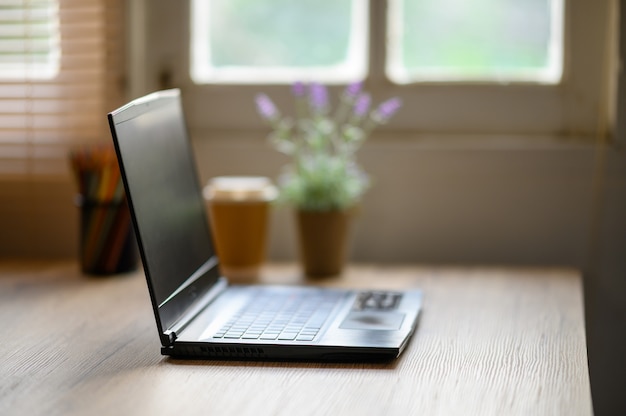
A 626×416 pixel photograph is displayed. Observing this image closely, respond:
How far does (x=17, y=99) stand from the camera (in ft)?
6.01

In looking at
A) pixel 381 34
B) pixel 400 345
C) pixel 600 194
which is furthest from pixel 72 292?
pixel 600 194

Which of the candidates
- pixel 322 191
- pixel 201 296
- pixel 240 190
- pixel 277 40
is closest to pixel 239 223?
pixel 240 190

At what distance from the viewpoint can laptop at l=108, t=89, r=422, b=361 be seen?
1.10 metres

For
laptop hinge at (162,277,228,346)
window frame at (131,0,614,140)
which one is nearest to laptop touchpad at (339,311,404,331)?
laptop hinge at (162,277,228,346)

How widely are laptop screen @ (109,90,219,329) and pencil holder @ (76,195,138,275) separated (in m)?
0.21

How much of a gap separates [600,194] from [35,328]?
104 centimetres

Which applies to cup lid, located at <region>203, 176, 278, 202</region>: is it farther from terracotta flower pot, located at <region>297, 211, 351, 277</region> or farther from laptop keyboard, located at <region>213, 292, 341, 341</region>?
laptop keyboard, located at <region>213, 292, 341, 341</region>

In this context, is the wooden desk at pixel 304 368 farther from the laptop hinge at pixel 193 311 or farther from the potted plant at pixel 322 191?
the potted plant at pixel 322 191

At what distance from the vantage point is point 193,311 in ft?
4.11

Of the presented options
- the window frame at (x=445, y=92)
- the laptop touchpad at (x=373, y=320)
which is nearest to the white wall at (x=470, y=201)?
the window frame at (x=445, y=92)

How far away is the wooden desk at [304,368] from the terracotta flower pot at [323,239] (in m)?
0.19

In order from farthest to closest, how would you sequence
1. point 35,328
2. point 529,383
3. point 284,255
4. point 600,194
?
point 284,255 → point 600,194 → point 35,328 → point 529,383

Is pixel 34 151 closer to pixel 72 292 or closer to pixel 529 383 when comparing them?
pixel 72 292

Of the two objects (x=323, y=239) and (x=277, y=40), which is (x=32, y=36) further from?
(x=323, y=239)
